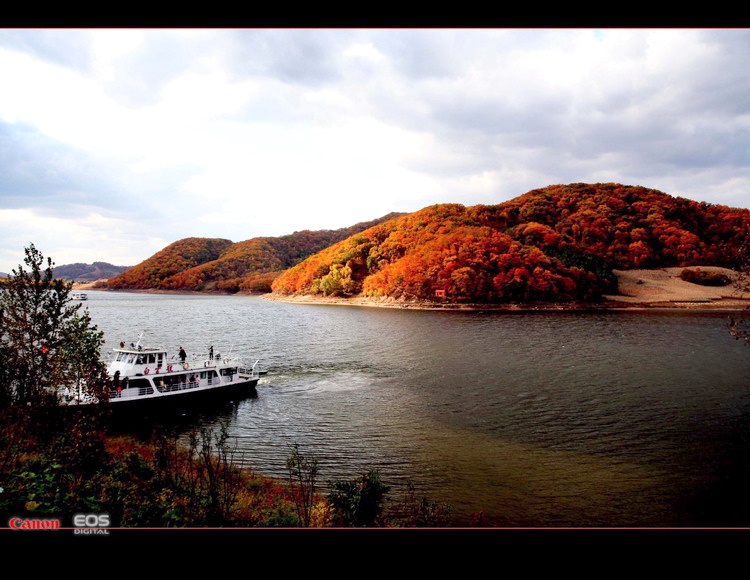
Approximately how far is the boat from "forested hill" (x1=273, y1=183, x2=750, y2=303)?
63912 mm

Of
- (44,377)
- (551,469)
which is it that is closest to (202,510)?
(44,377)

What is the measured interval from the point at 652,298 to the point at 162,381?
94693mm

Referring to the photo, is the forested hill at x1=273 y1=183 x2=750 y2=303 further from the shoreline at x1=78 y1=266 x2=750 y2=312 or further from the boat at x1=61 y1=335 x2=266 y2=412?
the boat at x1=61 y1=335 x2=266 y2=412

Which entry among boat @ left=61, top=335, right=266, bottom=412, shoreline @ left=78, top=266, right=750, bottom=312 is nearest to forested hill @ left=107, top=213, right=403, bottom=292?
shoreline @ left=78, top=266, right=750, bottom=312

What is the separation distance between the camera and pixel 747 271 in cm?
1091

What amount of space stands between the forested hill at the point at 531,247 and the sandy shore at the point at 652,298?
2.31 metres

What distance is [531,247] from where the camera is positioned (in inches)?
3573

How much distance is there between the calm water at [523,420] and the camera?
557 inches

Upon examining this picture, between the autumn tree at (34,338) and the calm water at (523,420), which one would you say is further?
the calm water at (523,420)

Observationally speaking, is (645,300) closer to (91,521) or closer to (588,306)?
(588,306)

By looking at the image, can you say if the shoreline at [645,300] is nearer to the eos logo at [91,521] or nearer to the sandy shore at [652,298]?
the sandy shore at [652,298]

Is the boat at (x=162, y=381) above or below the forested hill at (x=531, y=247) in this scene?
below

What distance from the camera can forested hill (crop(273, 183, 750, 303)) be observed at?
83125 mm

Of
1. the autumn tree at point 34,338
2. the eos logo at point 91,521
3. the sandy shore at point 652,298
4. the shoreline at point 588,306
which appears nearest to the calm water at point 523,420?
the autumn tree at point 34,338
